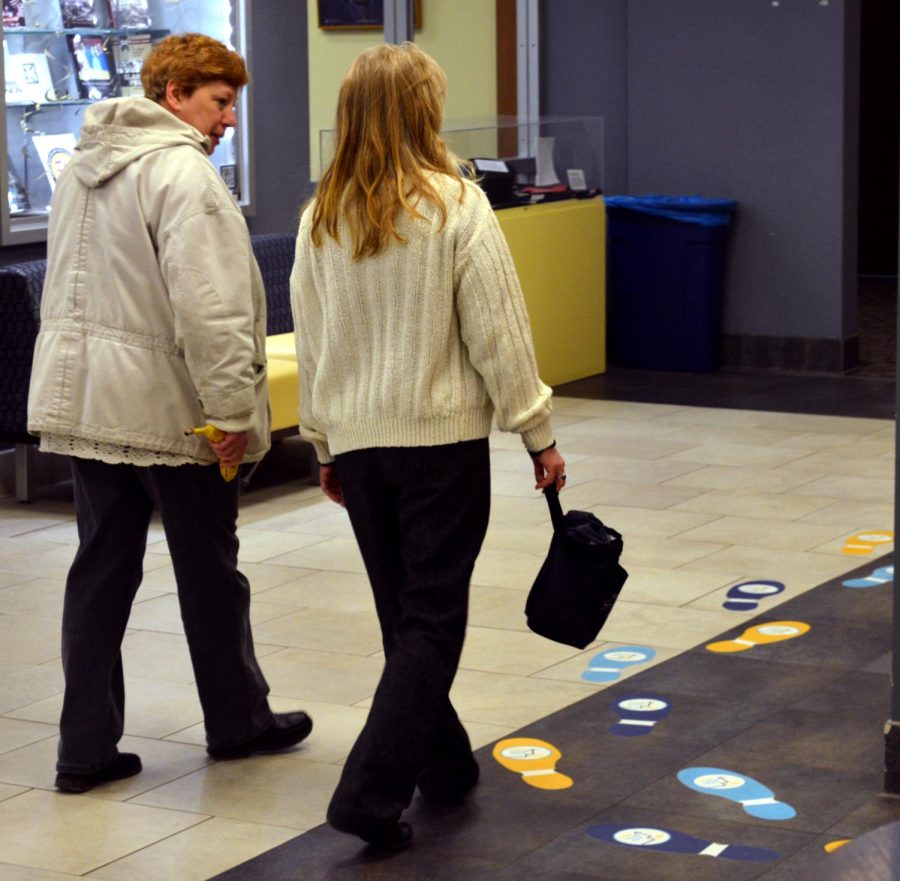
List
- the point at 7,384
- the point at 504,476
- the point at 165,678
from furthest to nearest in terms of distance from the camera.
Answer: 1. the point at 504,476
2. the point at 7,384
3. the point at 165,678

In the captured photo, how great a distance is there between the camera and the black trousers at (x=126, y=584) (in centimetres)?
388

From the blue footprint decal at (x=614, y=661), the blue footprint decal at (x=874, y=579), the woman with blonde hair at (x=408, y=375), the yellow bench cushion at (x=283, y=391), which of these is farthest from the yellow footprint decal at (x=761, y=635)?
the yellow bench cushion at (x=283, y=391)

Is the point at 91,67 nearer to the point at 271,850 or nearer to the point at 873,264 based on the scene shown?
the point at 271,850

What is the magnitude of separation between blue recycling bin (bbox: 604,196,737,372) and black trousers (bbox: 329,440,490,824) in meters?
7.15

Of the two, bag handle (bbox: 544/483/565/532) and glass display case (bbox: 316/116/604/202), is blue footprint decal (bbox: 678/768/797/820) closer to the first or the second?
bag handle (bbox: 544/483/565/532)

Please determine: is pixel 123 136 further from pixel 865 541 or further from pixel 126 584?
pixel 865 541

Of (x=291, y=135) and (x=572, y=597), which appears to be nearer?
(x=572, y=597)

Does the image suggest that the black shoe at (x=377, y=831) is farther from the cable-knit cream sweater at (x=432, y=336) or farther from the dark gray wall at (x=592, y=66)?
the dark gray wall at (x=592, y=66)

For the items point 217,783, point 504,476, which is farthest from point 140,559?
point 504,476

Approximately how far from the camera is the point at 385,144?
11.3 ft

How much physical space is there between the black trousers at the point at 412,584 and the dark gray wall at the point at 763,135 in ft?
24.0

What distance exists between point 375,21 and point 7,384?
557 centimetres

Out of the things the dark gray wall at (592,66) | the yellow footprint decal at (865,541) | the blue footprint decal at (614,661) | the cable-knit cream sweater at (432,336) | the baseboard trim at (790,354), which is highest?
the dark gray wall at (592,66)

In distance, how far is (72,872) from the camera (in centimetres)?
350
